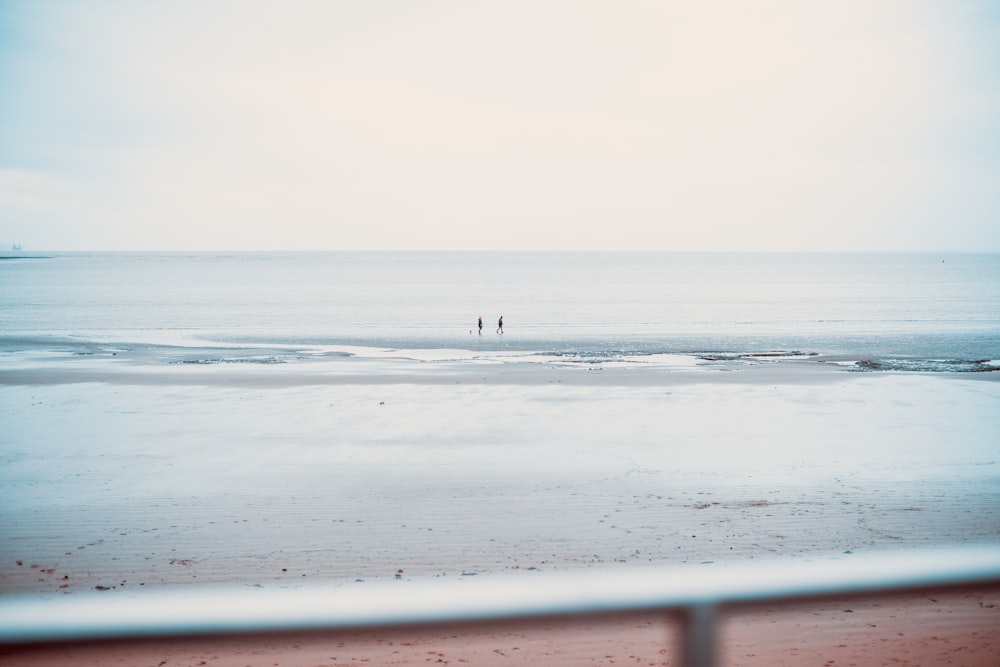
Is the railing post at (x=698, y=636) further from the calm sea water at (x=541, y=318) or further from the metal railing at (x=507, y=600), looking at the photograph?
the calm sea water at (x=541, y=318)

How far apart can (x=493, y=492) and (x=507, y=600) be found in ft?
41.2

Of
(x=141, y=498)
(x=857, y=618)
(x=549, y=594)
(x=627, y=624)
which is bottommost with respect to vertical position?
(x=141, y=498)

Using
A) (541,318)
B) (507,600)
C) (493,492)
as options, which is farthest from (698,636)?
(541,318)

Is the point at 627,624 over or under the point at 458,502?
over

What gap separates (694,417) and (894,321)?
43.8 meters

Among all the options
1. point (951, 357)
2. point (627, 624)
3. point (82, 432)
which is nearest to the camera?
point (627, 624)

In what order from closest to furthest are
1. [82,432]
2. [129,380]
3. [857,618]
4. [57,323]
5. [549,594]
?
[549,594]
[857,618]
[82,432]
[129,380]
[57,323]

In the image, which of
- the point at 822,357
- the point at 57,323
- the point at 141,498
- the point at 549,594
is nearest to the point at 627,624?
the point at 549,594

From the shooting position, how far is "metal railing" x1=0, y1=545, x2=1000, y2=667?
1.50m

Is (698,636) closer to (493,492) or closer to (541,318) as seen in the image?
(493,492)

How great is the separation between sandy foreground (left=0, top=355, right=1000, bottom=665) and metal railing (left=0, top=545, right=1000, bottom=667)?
50 millimetres

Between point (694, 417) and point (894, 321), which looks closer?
point (694, 417)

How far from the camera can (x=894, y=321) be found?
57.9m

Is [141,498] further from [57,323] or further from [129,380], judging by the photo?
[57,323]
